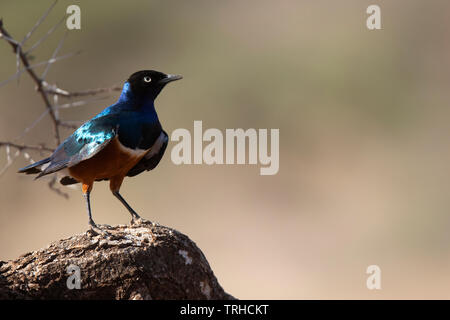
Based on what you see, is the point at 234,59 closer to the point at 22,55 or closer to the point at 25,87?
the point at 25,87

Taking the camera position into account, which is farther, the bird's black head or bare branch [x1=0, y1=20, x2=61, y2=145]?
the bird's black head

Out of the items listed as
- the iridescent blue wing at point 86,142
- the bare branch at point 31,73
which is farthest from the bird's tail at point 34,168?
the bare branch at point 31,73

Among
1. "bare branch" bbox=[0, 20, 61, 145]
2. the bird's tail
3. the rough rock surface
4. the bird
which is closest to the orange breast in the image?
the bird

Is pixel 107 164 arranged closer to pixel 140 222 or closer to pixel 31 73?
pixel 140 222

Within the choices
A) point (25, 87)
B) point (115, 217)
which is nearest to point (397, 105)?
point (115, 217)

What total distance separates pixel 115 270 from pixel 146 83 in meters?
1.74

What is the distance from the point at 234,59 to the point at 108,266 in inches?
759

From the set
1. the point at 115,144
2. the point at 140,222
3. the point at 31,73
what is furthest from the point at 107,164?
the point at 31,73

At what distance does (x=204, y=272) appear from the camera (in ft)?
16.7

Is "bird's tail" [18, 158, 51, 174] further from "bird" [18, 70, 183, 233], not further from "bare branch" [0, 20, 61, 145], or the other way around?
"bare branch" [0, 20, 61, 145]

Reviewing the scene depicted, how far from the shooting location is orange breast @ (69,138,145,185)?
5492 millimetres

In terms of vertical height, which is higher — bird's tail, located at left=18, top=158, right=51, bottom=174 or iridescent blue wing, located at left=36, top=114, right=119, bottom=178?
iridescent blue wing, located at left=36, top=114, right=119, bottom=178

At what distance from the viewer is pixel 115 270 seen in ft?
15.9

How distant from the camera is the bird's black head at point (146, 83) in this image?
5.91 m
